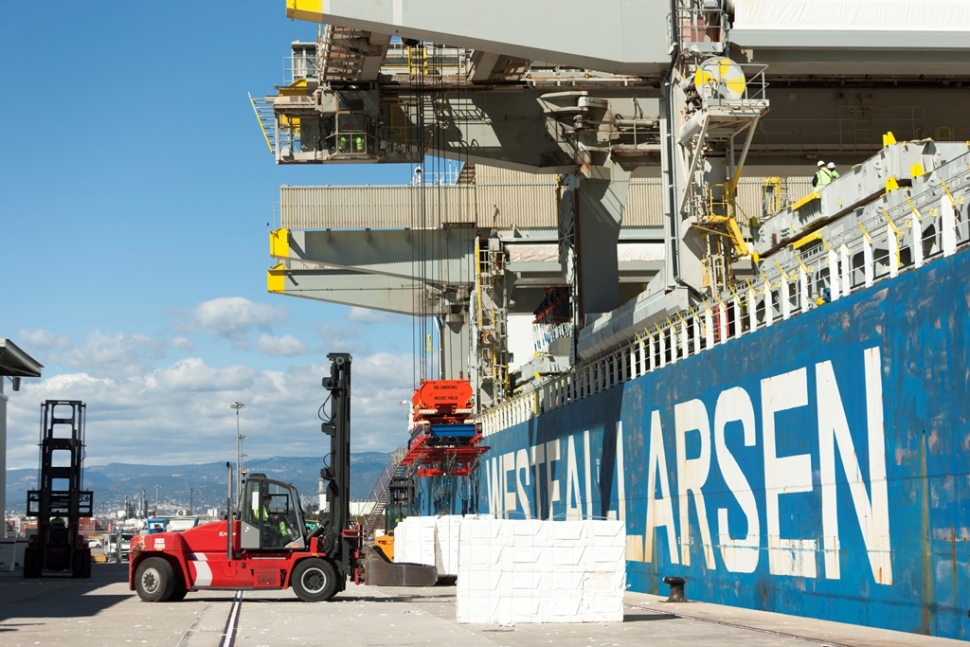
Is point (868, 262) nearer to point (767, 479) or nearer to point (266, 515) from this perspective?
point (767, 479)

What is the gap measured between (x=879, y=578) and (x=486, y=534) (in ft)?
19.0

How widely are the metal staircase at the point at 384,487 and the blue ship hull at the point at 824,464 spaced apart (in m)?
40.0

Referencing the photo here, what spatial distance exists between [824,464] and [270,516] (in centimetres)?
1142

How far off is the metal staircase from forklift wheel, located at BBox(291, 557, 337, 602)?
42471 millimetres

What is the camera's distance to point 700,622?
20.1m

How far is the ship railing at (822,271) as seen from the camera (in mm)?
18156

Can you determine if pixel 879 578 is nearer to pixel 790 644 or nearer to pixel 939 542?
pixel 939 542

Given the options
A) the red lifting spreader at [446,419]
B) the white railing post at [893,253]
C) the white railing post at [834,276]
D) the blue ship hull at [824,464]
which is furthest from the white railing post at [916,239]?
the red lifting spreader at [446,419]

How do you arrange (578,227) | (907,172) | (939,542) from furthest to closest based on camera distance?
(578,227)
(907,172)
(939,542)

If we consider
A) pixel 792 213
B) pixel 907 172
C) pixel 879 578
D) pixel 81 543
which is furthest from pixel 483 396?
pixel 879 578

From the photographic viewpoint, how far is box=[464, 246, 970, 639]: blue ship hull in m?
16.8

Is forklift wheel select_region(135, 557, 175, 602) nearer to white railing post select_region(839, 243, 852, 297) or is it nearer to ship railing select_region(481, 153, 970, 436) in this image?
ship railing select_region(481, 153, 970, 436)

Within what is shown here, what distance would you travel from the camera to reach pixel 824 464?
67.1 ft

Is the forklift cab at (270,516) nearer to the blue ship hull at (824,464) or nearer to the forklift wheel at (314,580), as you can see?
the forklift wheel at (314,580)
